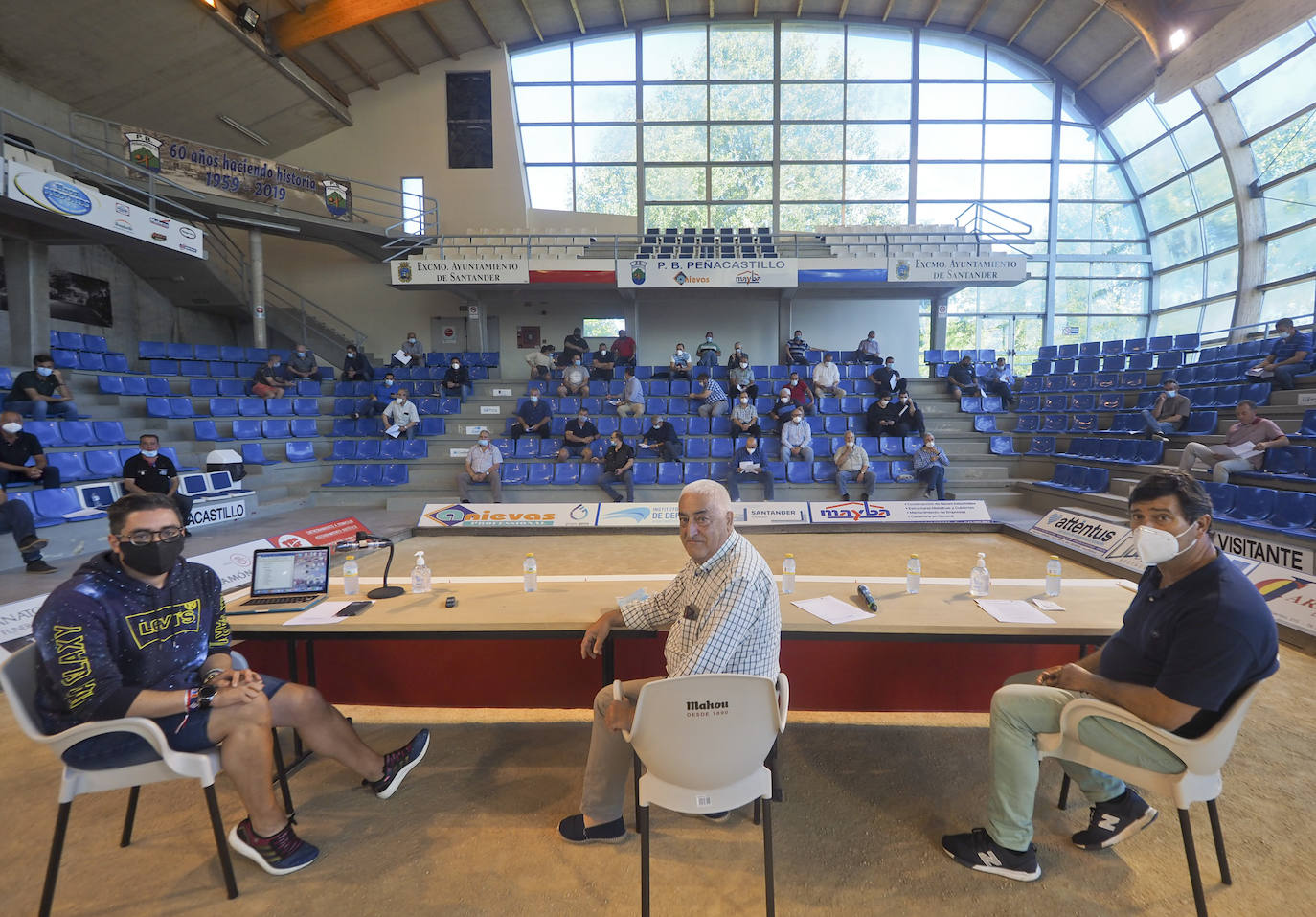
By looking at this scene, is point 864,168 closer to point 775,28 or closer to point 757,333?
point 775,28

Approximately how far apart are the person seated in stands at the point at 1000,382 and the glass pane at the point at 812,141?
7.54 m

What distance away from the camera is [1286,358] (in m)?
7.63

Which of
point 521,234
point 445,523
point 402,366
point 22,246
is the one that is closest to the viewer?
point 445,523

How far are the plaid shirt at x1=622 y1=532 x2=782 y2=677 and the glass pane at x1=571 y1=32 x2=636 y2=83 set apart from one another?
56.3 feet

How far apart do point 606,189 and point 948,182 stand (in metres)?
9.17

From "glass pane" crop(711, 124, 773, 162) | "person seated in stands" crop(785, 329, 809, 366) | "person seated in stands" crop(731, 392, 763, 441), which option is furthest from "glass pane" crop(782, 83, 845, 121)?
"person seated in stands" crop(731, 392, 763, 441)

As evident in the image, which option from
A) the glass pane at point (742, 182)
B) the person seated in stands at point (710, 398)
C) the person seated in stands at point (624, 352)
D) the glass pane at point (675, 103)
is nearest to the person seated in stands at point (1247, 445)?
the person seated in stands at point (710, 398)

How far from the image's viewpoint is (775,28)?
1540 cm

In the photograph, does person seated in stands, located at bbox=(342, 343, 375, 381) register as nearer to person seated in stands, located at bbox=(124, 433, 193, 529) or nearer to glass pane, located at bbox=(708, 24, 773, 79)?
person seated in stands, located at bbox=(124, 433, 193, 529)

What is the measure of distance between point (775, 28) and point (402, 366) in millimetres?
13094

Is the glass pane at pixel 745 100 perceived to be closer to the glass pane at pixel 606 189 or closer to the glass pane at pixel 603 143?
the glass pane at pixel 603 143

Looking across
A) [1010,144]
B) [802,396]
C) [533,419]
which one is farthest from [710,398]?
[1010,144]

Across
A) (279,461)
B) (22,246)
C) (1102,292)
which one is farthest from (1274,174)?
(22,246)

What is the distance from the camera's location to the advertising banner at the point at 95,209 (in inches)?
282
